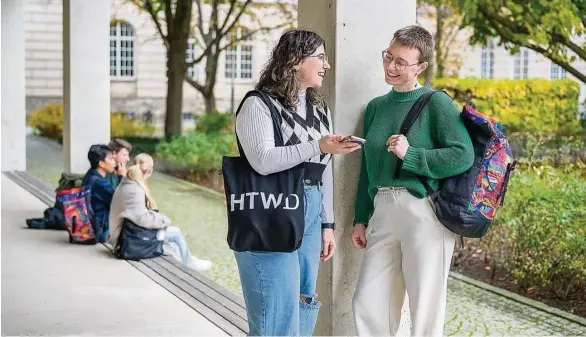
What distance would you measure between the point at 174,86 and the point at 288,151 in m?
17.9

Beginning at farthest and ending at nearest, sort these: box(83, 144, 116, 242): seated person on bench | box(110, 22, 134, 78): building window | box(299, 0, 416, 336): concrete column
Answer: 1. box(110, 22, 134, 78): building window
2. box(83, 144, 116, 242): seated person on bench
3. box(299, 0, 416, 336): concrete column

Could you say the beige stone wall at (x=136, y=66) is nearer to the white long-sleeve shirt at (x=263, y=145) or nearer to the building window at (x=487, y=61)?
the building window at (x=487, y=61)

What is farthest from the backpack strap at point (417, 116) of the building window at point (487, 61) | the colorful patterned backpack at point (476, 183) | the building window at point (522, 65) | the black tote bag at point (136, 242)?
the building window at point (487, 61)

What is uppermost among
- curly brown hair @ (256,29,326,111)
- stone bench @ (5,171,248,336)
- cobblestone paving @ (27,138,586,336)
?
curly brown hair @ (256,29,326,111)

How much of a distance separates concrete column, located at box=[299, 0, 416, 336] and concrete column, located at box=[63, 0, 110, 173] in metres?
6.89

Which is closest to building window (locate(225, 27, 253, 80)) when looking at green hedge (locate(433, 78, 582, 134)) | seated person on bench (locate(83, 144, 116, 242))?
green hedge (locate(433, 78, 582, 134))

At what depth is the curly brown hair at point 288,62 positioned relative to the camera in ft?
13.7

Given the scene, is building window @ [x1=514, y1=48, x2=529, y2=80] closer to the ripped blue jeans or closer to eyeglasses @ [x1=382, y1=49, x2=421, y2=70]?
eyeglasses @ [x1=382, y1=49, x2=421, y2=70]

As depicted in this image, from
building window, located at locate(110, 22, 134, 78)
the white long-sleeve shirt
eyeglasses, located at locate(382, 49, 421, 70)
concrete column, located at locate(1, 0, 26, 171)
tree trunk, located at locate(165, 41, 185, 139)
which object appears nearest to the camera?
the white long-sleeve shirt

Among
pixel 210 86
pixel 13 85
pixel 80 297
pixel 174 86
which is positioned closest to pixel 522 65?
pixel 210 86

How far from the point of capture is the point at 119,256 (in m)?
8.93

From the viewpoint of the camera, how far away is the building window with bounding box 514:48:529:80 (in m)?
40.9

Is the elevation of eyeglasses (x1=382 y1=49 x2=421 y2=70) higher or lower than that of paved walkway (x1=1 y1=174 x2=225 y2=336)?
higher

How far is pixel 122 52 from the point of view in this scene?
138 ft
